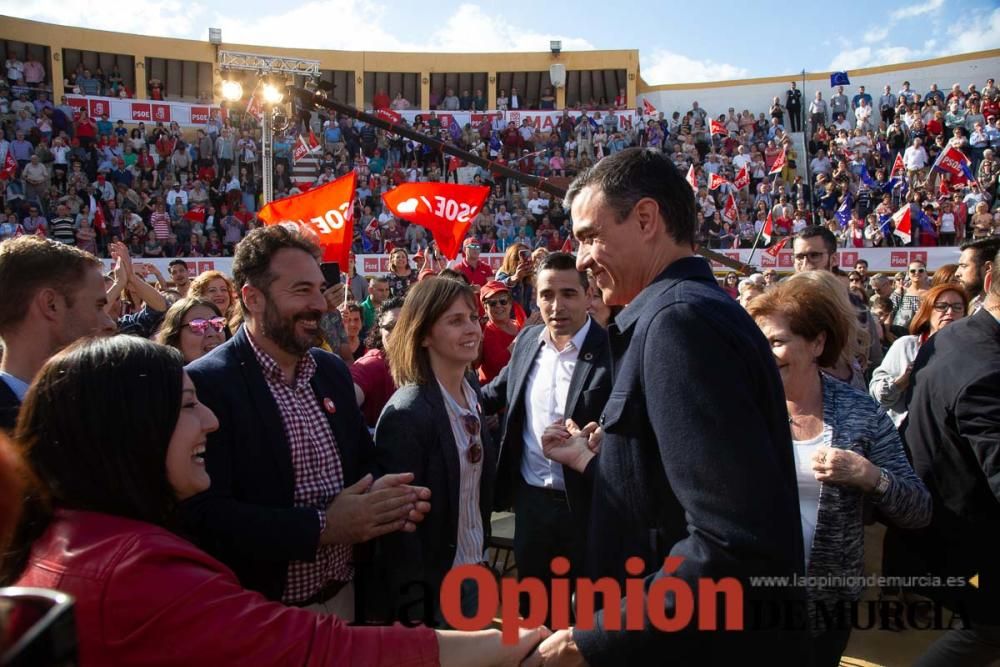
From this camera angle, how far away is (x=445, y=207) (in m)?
8.19

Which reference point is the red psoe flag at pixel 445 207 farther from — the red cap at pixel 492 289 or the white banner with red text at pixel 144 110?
the white banner with red text at pixel 144 110

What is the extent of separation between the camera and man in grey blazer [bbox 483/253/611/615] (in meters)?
3.29

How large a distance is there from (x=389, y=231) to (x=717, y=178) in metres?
8.50

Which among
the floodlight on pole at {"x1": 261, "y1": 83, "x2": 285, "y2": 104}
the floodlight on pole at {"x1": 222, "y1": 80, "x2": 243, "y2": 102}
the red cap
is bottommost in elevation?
the red cap

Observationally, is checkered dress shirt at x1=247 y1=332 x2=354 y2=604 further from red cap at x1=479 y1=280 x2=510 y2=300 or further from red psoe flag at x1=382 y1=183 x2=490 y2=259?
red psoe flag at x1=382 y1=183 x2=490 y2=259

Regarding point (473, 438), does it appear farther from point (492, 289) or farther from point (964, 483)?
point (492, 289)

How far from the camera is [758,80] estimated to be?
2669cm

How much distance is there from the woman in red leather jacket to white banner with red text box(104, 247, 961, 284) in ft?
45.8

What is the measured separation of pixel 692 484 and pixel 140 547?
100 centimetres

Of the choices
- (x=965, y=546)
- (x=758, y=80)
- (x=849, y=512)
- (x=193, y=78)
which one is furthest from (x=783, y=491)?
(x=193, y=78)

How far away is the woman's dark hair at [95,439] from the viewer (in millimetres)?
1467

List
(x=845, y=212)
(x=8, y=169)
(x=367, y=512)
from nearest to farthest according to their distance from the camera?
(x=367, y=512)
(x=845, y=212)
(x=8, y=169)

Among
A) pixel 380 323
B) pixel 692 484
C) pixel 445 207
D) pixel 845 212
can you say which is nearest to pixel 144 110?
pixel 445 207

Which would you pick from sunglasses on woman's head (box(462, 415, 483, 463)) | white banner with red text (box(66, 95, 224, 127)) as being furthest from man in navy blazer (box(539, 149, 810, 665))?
white banner with red text (box(66, 95, 224, 127))
